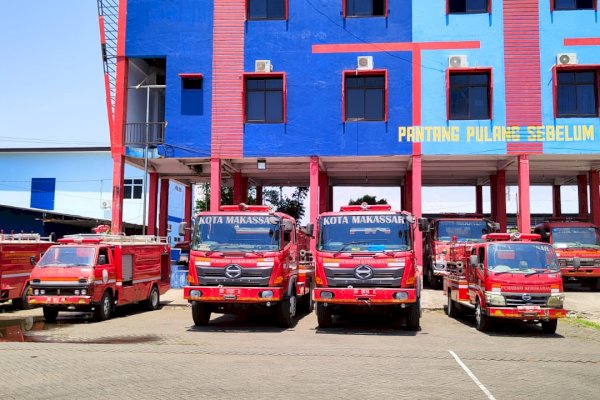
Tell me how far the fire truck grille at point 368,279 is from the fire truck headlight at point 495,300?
218 centimetres

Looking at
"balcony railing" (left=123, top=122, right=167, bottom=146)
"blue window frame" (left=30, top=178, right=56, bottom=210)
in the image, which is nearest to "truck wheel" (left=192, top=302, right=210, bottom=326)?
"balcony railing" (left=123, top=122, right=167, bottom=146)

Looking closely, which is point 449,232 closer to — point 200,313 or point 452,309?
point 452,309

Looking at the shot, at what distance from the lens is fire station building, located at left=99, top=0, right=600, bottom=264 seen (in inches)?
967

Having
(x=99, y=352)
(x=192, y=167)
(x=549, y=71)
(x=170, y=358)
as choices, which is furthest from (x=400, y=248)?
(x=192, y=167)

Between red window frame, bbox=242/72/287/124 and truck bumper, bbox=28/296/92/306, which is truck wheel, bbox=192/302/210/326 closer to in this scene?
truck bumper, bbox=28/296/92/306

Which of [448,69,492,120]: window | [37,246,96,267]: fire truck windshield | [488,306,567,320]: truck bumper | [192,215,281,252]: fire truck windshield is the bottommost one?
[488,306,567,320]: truck bumper

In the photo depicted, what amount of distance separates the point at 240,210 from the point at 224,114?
1085 centimetres

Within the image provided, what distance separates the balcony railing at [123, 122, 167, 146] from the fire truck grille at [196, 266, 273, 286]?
1330 cm

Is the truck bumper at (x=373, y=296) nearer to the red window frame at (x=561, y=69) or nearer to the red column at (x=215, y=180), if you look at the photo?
the red column at (x=215, y=180)

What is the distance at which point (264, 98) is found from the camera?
25.7m

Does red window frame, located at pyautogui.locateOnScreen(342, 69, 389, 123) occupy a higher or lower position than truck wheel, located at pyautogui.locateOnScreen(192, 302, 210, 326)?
higher

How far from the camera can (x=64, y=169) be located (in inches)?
1879

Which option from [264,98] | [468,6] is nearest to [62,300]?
[264,98]

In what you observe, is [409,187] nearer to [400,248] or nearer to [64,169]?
[400,248]
